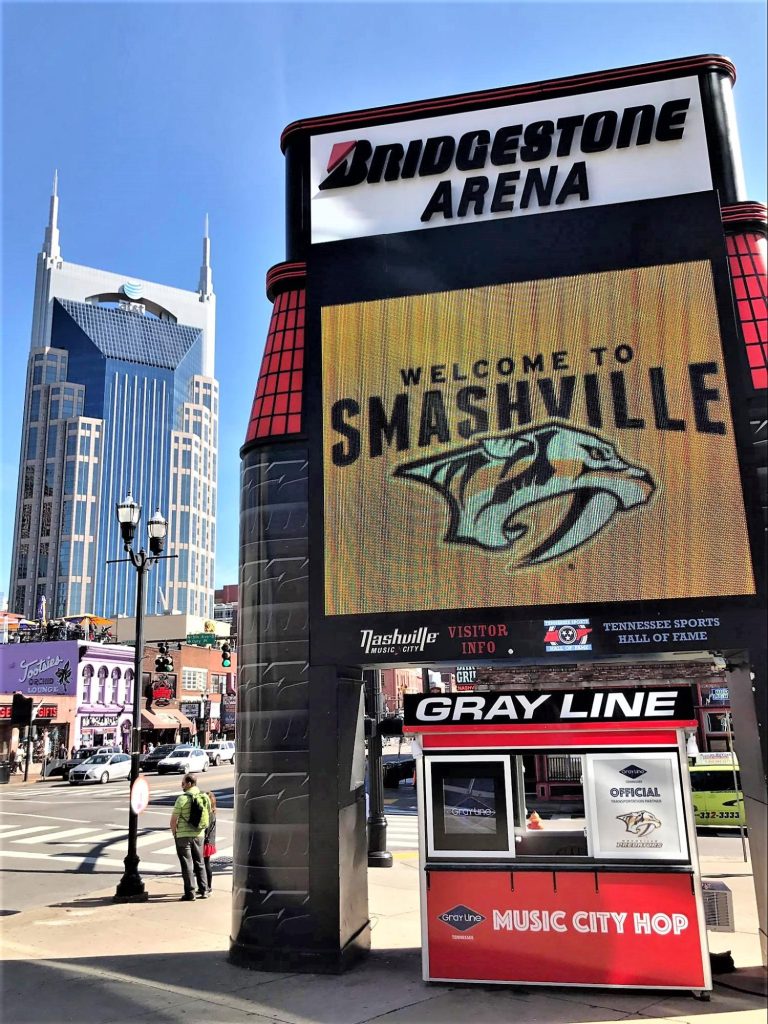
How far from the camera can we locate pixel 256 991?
8.55 meters

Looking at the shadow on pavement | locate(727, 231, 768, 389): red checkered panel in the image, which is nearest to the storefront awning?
the shadow on pavement

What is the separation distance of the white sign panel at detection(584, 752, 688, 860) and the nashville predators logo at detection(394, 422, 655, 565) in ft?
8.06

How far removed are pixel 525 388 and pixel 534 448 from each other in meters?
0.80

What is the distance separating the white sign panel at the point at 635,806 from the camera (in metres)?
8.68

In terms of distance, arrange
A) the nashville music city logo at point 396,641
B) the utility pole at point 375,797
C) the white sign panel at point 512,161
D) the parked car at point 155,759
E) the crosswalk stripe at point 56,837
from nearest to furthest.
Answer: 1. the nashville music city logo at point 396,641
2. the white sign panel at point 512,161
3. the utility pole at point 375,797
4. the crosswalk stripe at point 56,837
5. the parked car at point 155,759

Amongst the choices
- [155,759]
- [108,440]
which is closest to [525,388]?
[155,759]

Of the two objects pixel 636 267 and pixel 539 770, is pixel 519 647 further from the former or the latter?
pixel 539 770

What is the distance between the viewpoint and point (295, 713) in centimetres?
977

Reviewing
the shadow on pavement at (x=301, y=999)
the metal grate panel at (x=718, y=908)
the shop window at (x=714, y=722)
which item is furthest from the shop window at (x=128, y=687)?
the metal grate panel at (x=718, y=908)

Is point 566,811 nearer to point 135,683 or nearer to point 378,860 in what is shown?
point 378,860

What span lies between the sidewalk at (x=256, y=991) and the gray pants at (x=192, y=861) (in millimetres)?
1797

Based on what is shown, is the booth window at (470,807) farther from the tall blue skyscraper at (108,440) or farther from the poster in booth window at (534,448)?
the tall blue skyscraper at (108,440)

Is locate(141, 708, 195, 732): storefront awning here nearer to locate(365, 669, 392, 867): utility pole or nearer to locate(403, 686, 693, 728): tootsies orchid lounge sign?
locate(365, 669, 392, 867): utility pole

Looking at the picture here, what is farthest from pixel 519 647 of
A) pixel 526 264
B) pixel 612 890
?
pixel 526 264
